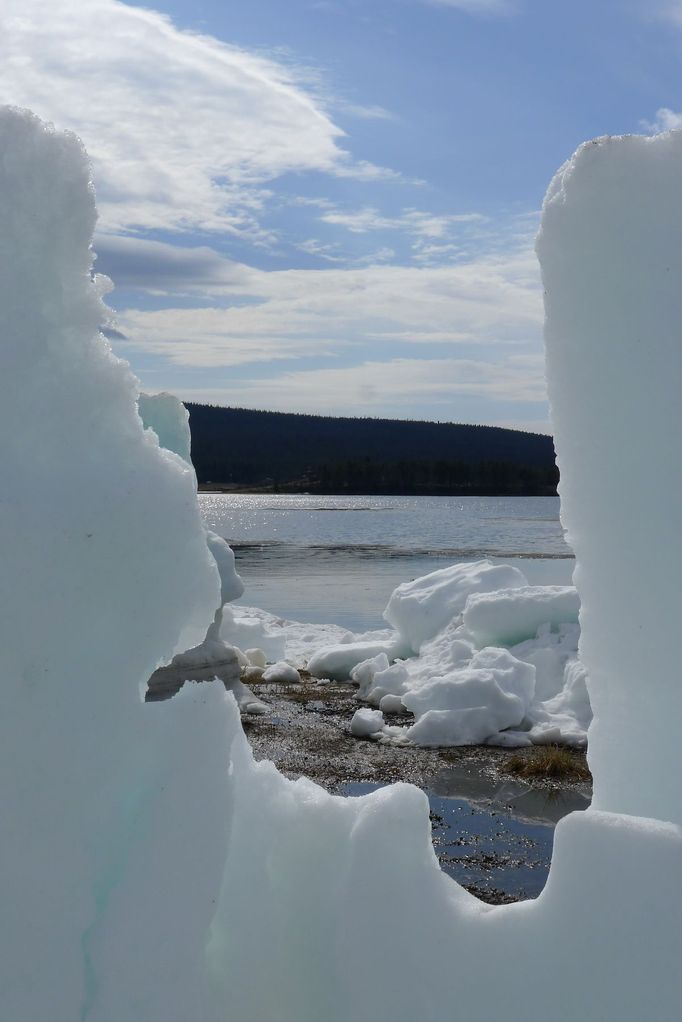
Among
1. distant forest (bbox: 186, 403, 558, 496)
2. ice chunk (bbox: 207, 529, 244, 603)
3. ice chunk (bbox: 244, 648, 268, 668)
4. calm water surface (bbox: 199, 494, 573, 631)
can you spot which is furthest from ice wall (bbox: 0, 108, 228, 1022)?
distant forest (bbox: 186, 403, 558, 496)

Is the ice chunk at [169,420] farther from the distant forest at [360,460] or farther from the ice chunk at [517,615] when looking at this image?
the distant forest at [360,460]

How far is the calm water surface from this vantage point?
20953 mm

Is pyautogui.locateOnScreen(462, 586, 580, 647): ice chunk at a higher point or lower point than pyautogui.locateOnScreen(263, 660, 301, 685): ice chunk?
higher

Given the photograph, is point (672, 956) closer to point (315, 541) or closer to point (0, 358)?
point (0, 358)

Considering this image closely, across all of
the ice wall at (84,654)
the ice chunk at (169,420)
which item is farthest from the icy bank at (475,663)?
the ice wall at (84,654)

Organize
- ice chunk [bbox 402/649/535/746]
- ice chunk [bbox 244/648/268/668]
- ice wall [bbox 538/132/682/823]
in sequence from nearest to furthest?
ice wall [bbox 538/132/682/823] < ice chunk [bbox 402/649/535/746] < ice chunk [bbox 244/648/268/668]

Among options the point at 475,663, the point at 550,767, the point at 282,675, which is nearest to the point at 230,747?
the point at 550,767

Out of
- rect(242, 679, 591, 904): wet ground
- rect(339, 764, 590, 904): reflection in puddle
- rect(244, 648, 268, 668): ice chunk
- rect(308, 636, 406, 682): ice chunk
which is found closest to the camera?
rect(339, 764, 590, 904): reflection in puddle

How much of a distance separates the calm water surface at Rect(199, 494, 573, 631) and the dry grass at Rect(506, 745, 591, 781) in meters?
8.27

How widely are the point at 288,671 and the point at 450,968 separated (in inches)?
378

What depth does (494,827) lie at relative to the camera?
22.3 ft

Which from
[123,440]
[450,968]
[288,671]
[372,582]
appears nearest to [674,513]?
[450,968]

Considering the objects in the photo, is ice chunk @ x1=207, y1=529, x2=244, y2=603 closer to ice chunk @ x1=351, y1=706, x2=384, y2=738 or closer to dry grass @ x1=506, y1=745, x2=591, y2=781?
ice chunk @ x1=351, y1=706, x2=384, y2=738

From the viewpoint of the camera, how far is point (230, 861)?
2914mm
